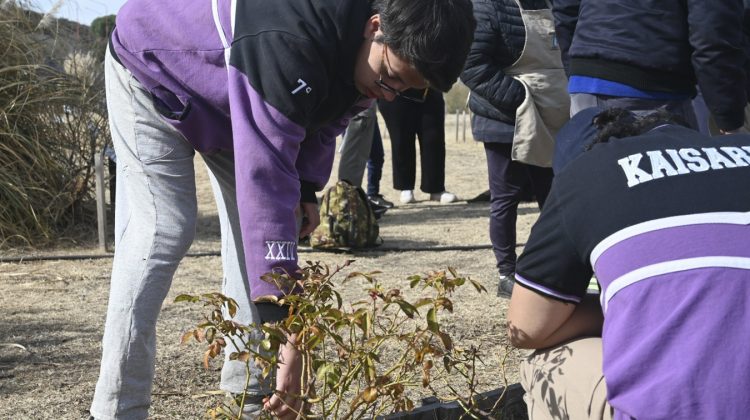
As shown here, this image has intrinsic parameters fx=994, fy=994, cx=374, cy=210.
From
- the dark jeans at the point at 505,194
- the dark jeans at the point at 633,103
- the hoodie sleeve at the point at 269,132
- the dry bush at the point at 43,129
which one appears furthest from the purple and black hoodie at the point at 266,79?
the dry bush at the point at 43,129

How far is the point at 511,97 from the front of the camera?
457cm

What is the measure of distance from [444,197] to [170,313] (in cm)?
420

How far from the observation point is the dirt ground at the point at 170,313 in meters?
3.26

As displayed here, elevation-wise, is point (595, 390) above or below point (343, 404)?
above

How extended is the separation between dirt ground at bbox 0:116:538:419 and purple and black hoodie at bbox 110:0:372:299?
1033mm

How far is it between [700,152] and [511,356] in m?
1.91

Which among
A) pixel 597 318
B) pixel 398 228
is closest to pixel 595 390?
pixel 597 318

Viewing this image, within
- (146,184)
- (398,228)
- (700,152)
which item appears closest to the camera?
(700,152)

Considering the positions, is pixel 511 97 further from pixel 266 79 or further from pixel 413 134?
pixel 413 134

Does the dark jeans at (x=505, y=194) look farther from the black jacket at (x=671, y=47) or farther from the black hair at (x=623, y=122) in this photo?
the black hair at (x=623, y=122)

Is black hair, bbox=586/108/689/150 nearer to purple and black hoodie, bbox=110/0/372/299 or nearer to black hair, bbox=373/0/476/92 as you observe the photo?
black hair, bbox=373/0/476/92

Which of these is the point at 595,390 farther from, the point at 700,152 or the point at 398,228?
the point at 398,228

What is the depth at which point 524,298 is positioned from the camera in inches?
89.1

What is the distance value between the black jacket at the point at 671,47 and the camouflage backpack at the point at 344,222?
88.4 inches
